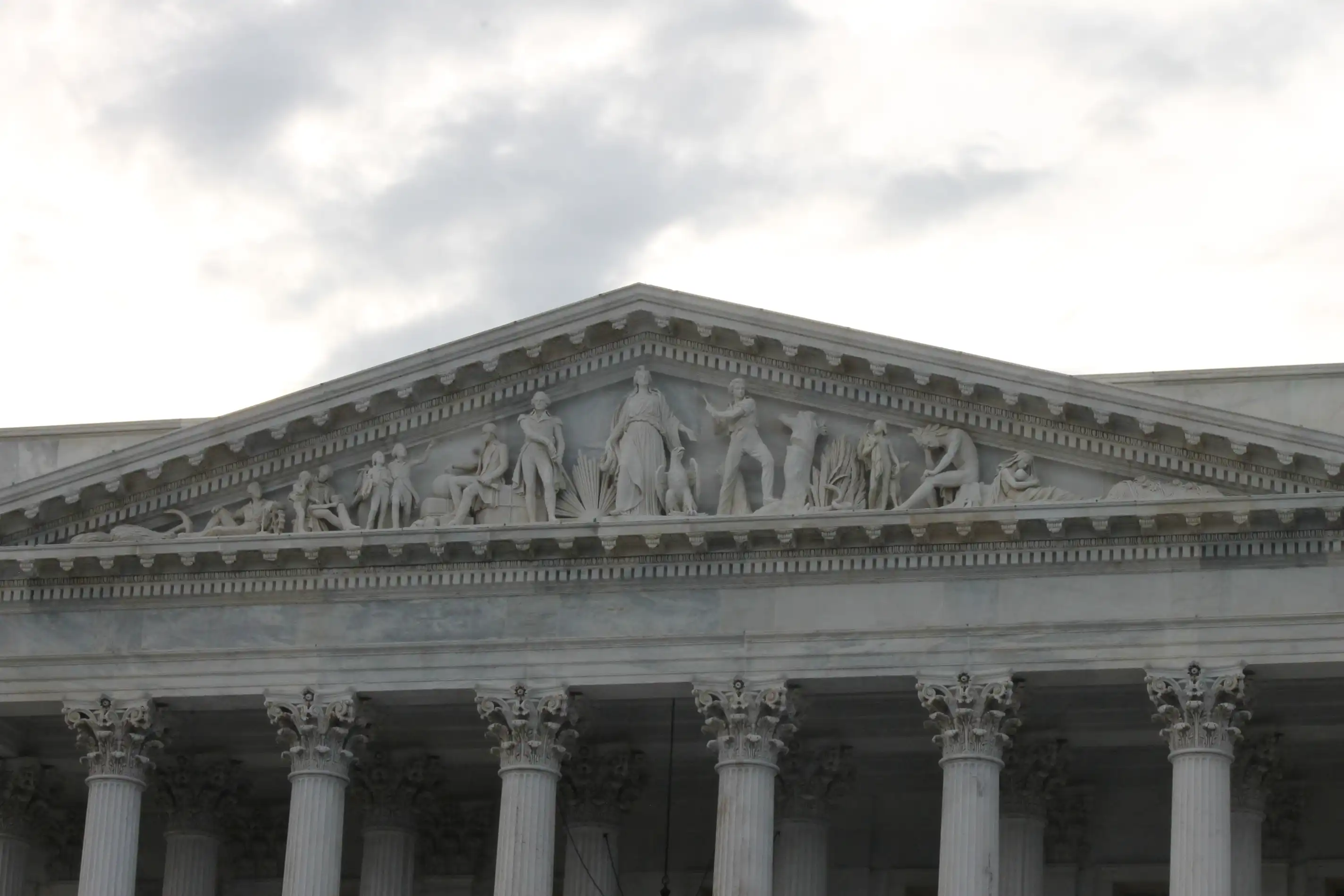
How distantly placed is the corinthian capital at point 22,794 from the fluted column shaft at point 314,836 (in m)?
6.20

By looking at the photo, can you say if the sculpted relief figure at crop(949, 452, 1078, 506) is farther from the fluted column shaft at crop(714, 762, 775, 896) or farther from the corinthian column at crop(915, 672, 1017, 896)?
the fluted column shaft at crop(714, 762, 775, 896)

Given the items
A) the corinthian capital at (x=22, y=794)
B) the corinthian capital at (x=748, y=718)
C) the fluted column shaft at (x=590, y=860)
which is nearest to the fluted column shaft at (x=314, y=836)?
the fluted column shaft at (x=590, y=860)

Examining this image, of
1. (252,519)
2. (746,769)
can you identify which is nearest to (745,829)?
(746,769)

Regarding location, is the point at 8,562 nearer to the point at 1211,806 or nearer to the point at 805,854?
the point at 805,854

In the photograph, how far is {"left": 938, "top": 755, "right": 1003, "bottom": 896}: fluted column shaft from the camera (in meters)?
47.1

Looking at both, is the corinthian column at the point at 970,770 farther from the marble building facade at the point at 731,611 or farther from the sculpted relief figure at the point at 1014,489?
the sculpted relief figure at the point at 1014,489

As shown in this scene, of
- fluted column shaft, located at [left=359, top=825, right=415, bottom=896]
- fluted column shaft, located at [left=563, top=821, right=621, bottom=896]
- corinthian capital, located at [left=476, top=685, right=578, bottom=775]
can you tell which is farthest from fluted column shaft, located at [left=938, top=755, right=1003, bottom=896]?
fluted column shaft, located at [left=359, top=825, right=415, bottom=896]

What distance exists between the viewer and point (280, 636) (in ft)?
166

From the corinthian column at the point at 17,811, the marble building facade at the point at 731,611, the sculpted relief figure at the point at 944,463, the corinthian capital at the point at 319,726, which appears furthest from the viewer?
the corinthian column at the point at 17,811

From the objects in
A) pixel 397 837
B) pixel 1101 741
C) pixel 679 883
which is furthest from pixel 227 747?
pixel 1101 741

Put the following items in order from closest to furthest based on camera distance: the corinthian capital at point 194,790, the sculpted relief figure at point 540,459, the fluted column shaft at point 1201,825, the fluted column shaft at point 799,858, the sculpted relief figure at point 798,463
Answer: the fluted column shaft at point 1201,825 < the sculpted relief figure at point 798,463 < the sculpted relief figure at point 540,459 < the fluted column shaft at point 799,858 < the corinthian capital at point 194,790

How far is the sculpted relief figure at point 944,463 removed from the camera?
48594 mm

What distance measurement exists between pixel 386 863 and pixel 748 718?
26.1 ft

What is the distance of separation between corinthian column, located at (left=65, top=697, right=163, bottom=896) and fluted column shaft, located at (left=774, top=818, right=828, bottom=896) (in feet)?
30.8
